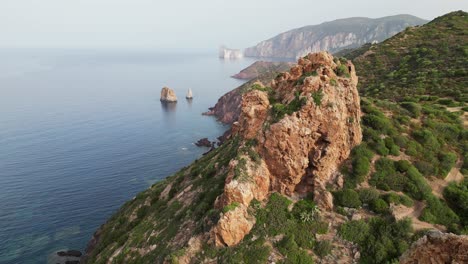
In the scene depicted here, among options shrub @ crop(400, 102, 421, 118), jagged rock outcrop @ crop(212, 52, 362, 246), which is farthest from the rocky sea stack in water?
shrub @ crop(400, 102, 421, 118)

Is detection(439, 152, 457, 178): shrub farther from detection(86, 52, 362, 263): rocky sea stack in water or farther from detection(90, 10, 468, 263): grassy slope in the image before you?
detection(86, 52, 362, 263): rocky sea stack in water

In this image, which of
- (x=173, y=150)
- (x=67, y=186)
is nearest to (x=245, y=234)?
(x=67, y=186)

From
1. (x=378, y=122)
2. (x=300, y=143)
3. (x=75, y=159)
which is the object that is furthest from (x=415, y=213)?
(x=75, y=159)

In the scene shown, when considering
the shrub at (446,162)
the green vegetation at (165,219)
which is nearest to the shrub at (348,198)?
the shrub at (446,162)

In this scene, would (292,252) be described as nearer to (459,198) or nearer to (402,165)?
(402,165)

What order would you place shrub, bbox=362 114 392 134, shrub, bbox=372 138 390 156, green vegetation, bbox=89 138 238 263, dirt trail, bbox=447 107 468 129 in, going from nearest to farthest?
1. green vegetation, bbox=89 138 238 263
2. shrub, bbox=372 138 390 156
3. shrub, bbox=362 114 392 134
4. dirt trail, bbox=447 107 468 129
